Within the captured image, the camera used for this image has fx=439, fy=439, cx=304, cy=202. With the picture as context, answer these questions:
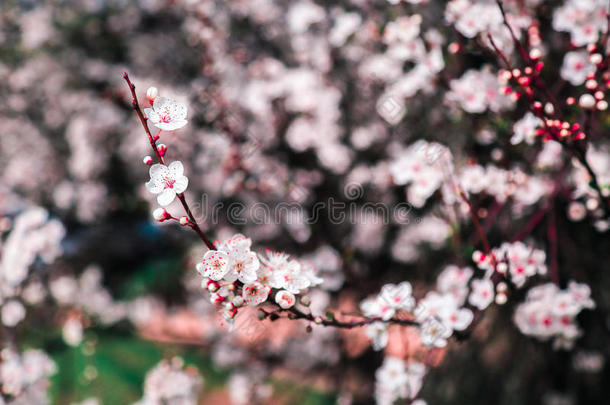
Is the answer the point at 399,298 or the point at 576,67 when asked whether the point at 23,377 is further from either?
the point at 576,67

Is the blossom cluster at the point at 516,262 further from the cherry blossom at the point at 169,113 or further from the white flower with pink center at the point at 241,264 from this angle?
the cherry blossom at the point at 169,113

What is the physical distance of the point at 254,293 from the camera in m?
1.09

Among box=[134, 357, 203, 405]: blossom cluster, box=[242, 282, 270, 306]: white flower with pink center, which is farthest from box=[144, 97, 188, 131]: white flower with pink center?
box=[134, 357, 203, 405]: blossom cluster

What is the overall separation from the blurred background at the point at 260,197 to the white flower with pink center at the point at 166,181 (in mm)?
493

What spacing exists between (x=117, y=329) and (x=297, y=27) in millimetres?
3158

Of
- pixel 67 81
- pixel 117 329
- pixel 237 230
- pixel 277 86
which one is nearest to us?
pixel 277 86

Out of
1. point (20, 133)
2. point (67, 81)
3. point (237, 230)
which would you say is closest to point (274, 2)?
point (237, 230)

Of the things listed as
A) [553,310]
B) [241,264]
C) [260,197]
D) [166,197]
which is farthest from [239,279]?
[260,197]

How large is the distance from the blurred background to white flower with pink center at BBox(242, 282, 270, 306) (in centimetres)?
30

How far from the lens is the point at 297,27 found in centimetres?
Answer: 278

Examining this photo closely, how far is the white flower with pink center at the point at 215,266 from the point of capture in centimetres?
104

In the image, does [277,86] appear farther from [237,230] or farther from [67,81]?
[67,81]

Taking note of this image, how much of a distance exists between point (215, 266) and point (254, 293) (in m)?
0.12

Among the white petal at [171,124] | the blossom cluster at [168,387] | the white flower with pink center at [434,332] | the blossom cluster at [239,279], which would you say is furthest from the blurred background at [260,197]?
the white petal at [171,124]
